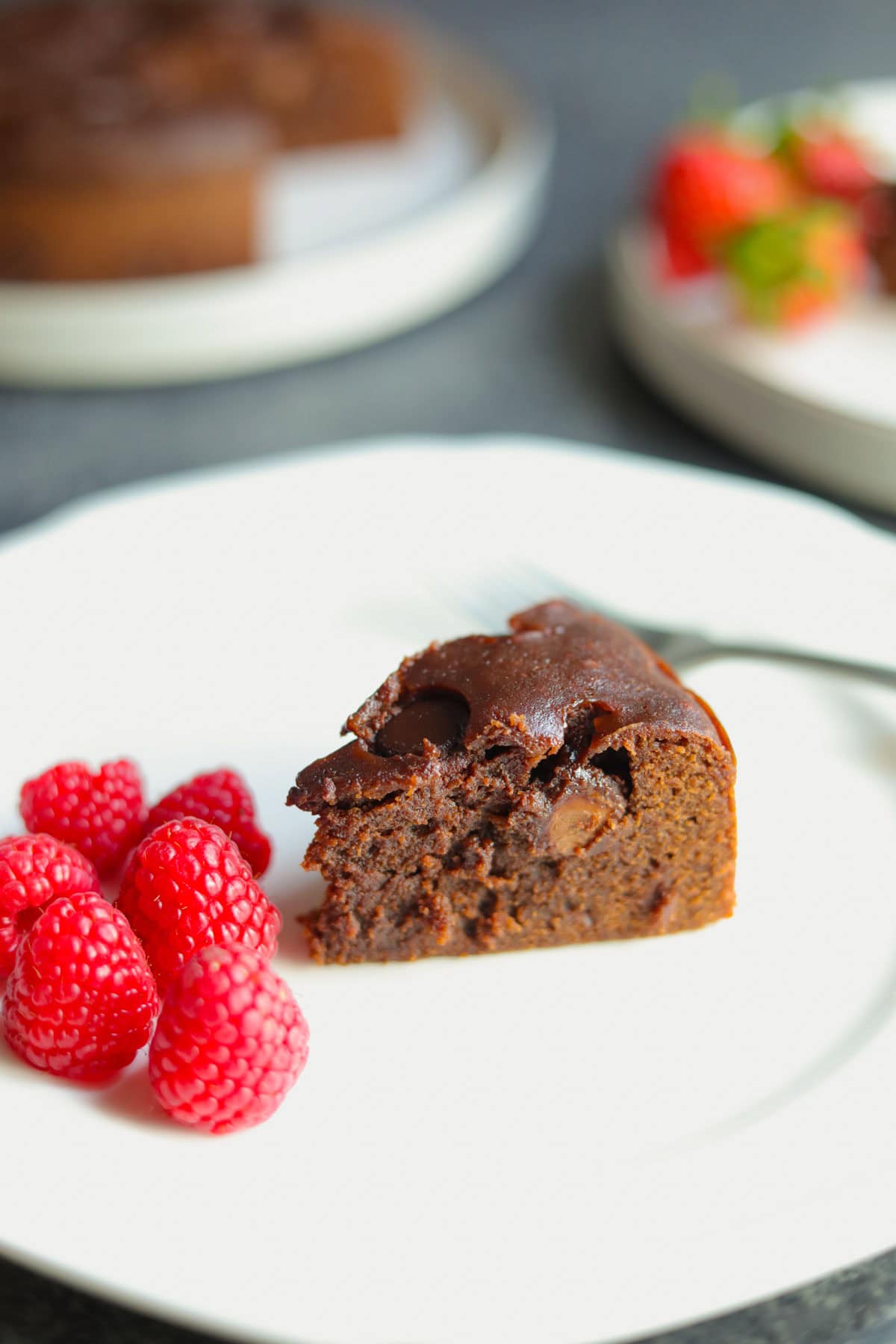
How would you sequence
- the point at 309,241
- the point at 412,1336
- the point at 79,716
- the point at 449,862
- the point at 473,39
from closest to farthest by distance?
the point at 412,1336 < the point at 449,862 < the point at 79,716 < the point at 309,241 < the point at 473,39

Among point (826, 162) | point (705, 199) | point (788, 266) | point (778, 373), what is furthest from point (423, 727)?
point (826, 162)

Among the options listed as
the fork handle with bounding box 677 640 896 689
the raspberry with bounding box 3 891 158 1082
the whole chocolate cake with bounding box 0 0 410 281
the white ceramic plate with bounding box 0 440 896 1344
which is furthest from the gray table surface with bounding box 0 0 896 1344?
the raspberry with bounding box 3 891 158 1082

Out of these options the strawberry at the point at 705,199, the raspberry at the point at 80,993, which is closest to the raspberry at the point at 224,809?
the raspberry at the point at 80,993

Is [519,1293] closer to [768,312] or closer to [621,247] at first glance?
[768,312]

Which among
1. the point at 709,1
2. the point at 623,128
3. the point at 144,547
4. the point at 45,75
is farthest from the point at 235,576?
the point at 709,1

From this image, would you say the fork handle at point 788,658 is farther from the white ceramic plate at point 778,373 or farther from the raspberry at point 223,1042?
the raspberry at point 223,1042

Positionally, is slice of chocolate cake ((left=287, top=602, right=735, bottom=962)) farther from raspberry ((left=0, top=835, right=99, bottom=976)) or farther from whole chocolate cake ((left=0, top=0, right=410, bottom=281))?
whole chocolate cake ((left=0, top=0, right=410, bottom=281))
